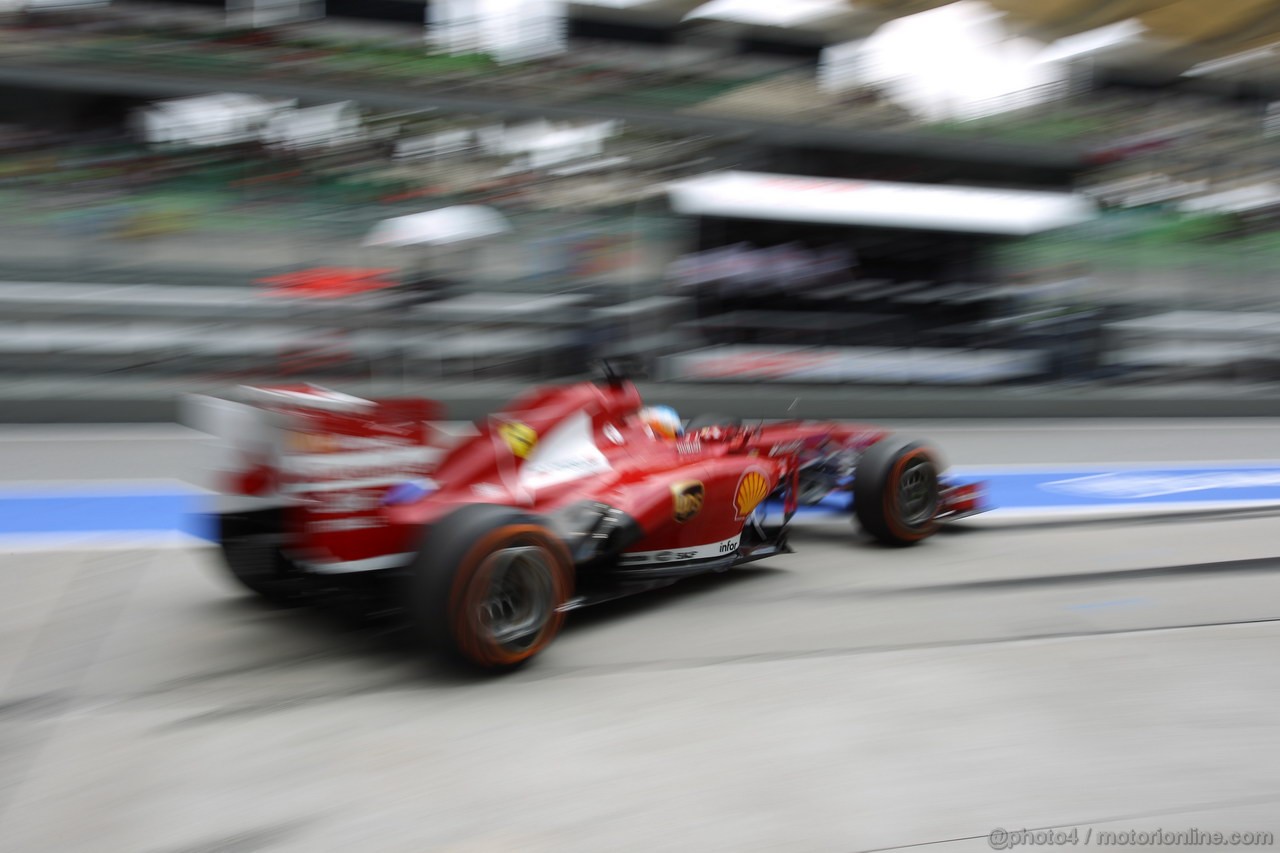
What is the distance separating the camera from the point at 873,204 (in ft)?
37.1

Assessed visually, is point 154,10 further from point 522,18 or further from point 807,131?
point 807,131

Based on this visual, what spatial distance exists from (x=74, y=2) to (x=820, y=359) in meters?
9.27

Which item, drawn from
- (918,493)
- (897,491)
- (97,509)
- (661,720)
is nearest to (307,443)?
(661,720)

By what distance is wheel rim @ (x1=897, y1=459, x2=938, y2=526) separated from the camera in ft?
17.3

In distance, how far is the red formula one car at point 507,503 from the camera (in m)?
3.41

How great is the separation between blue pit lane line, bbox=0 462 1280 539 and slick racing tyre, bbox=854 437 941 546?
0.36 metres

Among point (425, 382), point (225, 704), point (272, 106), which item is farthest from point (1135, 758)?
point (272, 106)

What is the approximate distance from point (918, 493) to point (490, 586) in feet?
9.06

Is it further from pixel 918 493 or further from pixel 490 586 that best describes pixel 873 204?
pixel 490 586

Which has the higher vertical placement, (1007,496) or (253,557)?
(253,557)

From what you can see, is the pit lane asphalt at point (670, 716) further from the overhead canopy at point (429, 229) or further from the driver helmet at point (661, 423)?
the overhead canopy at point (429, 229)

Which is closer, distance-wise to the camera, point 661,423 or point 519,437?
point 519,437

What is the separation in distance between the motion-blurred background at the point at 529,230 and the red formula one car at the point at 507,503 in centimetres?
405

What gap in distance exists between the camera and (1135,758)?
9.82 ft
